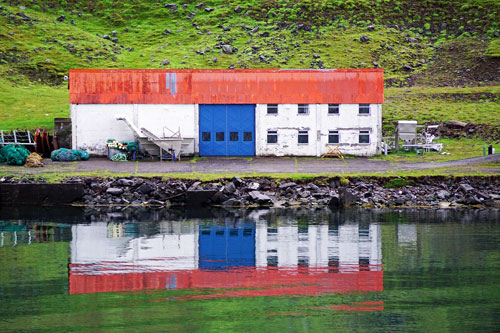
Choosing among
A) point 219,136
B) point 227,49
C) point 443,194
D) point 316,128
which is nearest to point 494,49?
point 227,49

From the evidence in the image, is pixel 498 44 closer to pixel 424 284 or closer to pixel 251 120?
pixel 251 120

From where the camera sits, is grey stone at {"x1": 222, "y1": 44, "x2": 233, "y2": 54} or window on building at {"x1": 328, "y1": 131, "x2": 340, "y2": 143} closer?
window on building at {"x1": 328, "y1": 131, "x2": 340, "y2": 143}

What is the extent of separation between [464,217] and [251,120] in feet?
59.7

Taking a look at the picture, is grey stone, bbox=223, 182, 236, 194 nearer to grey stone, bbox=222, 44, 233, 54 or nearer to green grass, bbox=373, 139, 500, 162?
green grass, bbox=373, 139, 500, 162

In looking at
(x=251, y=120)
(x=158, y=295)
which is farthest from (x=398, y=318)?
(x=251, y=120)

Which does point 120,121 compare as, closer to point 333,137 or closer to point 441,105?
point 333,137

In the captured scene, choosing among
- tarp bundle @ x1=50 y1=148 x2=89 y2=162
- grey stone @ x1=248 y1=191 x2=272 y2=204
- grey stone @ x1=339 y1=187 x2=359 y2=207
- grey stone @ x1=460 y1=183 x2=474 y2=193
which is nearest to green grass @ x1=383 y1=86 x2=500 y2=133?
grey stone @ x1=460 y1=183 x2=474 y2=193

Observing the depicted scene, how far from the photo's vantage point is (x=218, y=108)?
172 ft

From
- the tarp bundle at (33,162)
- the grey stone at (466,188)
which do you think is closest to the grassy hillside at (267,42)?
the tarp bundle at (33,162)

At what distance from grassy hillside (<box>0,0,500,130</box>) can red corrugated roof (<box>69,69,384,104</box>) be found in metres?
12.2

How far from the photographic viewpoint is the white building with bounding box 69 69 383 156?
52.1 metres

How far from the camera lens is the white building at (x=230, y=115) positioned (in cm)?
5209

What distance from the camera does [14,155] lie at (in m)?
48.2

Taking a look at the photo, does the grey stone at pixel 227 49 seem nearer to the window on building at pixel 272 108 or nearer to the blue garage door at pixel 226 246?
the window on building at pixel 272 108
